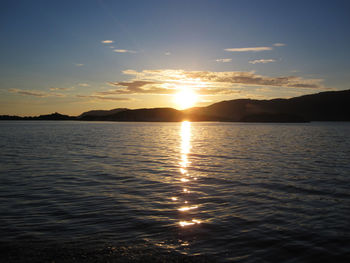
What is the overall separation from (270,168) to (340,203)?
37.2ft

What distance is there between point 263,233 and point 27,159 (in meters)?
29.1

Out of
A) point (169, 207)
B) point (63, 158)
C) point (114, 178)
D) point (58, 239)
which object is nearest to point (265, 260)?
point (169, 207)

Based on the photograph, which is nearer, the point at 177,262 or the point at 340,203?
the point at 177,262

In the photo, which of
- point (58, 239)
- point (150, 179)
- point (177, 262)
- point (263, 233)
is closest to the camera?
point (177, 262)

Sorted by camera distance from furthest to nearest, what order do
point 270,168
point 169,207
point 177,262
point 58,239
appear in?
point 270,168 < point 169,207 < point 58,239 < point 177,262

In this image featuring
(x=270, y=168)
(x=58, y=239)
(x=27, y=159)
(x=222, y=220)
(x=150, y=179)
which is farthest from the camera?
(x=27, y=159)

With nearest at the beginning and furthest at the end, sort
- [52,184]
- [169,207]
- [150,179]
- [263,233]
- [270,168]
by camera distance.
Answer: [263,233]
[169,207]
[52,184]
[150,179]
[270,168]

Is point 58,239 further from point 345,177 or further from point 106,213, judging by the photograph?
point 345,177

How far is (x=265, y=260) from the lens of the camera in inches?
341

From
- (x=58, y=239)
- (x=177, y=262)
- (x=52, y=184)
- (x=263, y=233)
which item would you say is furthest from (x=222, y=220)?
(x=52, y=184)

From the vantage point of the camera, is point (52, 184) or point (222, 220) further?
point (52, 184)

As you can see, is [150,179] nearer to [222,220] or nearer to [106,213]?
[106,213]

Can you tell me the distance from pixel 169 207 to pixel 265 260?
20.8 feet

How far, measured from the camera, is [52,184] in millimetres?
19156
